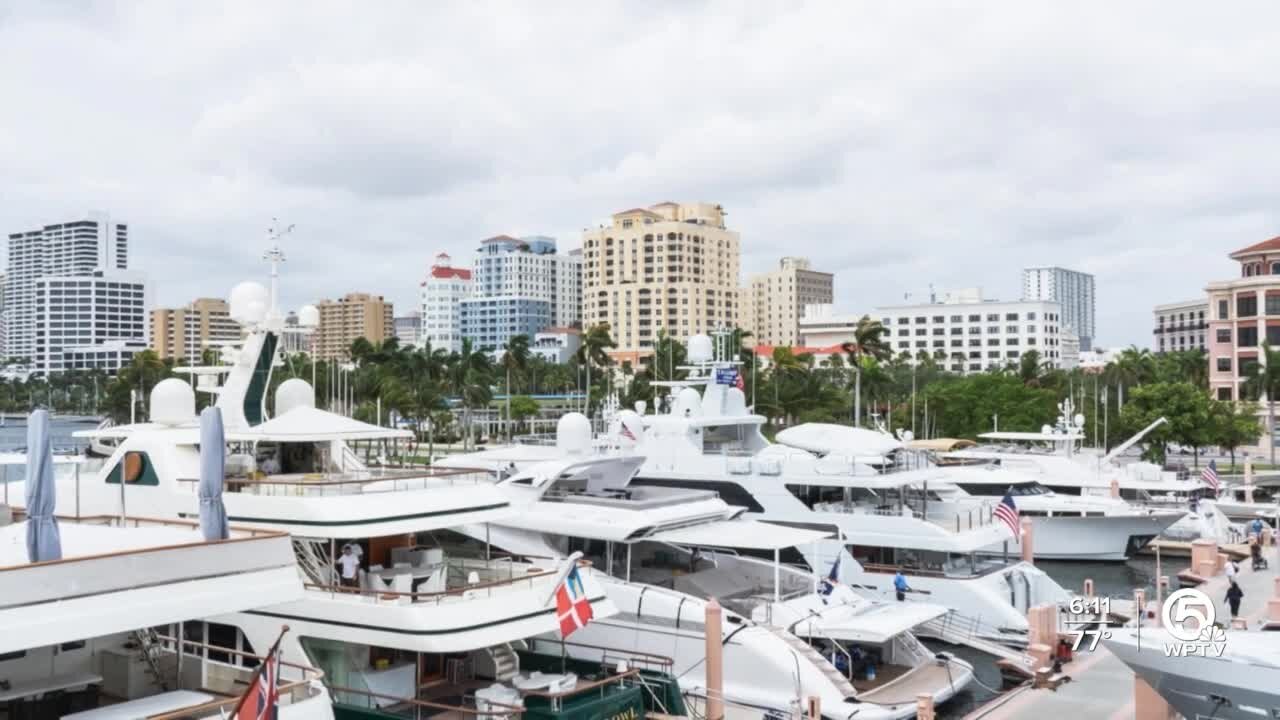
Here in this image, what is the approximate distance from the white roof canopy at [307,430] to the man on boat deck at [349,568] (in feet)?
6.81

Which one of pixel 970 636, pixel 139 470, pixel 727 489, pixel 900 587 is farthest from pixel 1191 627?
pixel 139 470

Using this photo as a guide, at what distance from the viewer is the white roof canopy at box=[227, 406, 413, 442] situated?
18938mm

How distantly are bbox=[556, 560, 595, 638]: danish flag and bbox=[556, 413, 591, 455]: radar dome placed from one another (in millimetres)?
12127

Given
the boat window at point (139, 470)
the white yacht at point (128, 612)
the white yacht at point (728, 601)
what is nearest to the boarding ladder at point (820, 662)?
the white yacht at point (728, 601)

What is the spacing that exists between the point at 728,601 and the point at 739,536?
134cm

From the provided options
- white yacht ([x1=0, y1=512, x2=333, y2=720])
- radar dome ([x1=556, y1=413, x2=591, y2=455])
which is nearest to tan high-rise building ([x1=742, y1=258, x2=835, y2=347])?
radar dome ([x1=556, y1=413, x2=591, y2=455])

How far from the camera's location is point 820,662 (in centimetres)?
2052

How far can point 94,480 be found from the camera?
792 inches

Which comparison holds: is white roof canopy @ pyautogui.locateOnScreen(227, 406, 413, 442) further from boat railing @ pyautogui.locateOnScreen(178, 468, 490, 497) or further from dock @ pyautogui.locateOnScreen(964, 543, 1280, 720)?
dock @ pyautogui.locateOnScreen(964, 543, 1280, 720)

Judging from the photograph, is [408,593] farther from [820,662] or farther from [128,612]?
[820,662]

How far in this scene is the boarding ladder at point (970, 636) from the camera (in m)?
24.0

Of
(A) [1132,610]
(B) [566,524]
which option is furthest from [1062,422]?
(B) [566,524]

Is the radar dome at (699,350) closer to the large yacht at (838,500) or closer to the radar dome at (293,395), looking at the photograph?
the large yacht at (838,500)

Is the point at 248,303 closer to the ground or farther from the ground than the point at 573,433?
farther from the ground
